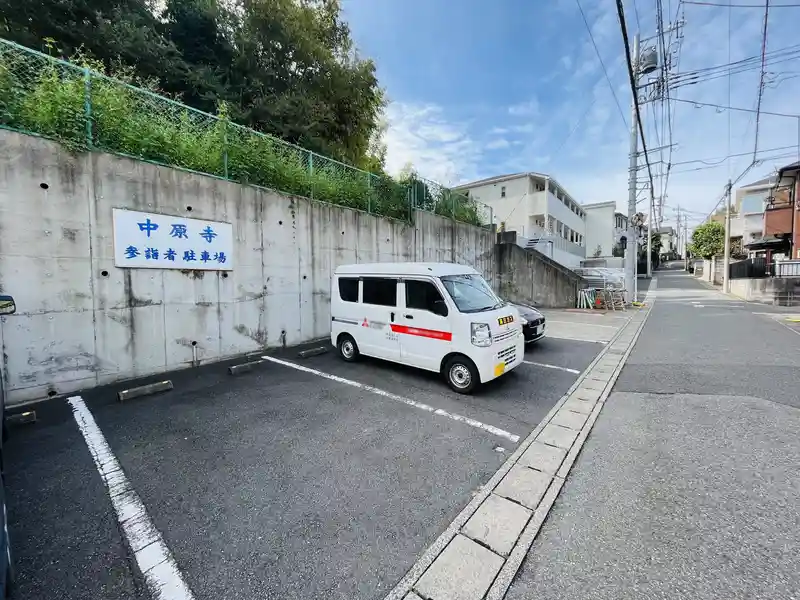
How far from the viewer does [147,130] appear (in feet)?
16.8

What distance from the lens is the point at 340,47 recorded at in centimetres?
1164

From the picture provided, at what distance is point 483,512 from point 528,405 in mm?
2123

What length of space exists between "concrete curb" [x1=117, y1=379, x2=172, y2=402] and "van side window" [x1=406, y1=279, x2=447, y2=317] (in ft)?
11.9

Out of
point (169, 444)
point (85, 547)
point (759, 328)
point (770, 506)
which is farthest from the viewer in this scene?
point (759, 328)

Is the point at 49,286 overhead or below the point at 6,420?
overhead

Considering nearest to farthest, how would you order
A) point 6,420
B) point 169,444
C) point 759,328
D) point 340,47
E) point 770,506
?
point 770,506 < point 169,444 < point 6,420 < point 759,328 < point 340,47

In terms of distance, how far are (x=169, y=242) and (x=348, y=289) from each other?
289cm

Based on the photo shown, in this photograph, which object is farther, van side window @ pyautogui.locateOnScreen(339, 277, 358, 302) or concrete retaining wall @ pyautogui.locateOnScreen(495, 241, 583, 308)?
concrete retaining wall @ pyautogui.locateOnScreen(495, 241, 583, 308)

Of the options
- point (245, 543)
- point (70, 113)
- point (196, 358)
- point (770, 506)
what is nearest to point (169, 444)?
point (245, 543)

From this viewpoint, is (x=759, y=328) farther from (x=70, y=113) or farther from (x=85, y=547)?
(x=70, y=113)

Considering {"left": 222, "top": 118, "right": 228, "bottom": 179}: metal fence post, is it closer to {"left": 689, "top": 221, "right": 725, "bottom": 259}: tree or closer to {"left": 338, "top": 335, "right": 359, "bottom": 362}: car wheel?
{"left": 338, "top": 335, "right": 359, "bottom": 362}: car wheel

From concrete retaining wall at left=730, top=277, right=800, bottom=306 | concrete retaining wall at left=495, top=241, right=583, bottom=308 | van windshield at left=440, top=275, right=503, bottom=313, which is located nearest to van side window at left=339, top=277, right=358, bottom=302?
van windshield at left=440, top=275, right=503, bottom=313

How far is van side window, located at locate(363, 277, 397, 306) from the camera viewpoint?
17.0 feet

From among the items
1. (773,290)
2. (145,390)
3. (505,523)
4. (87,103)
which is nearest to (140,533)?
(505,523)
